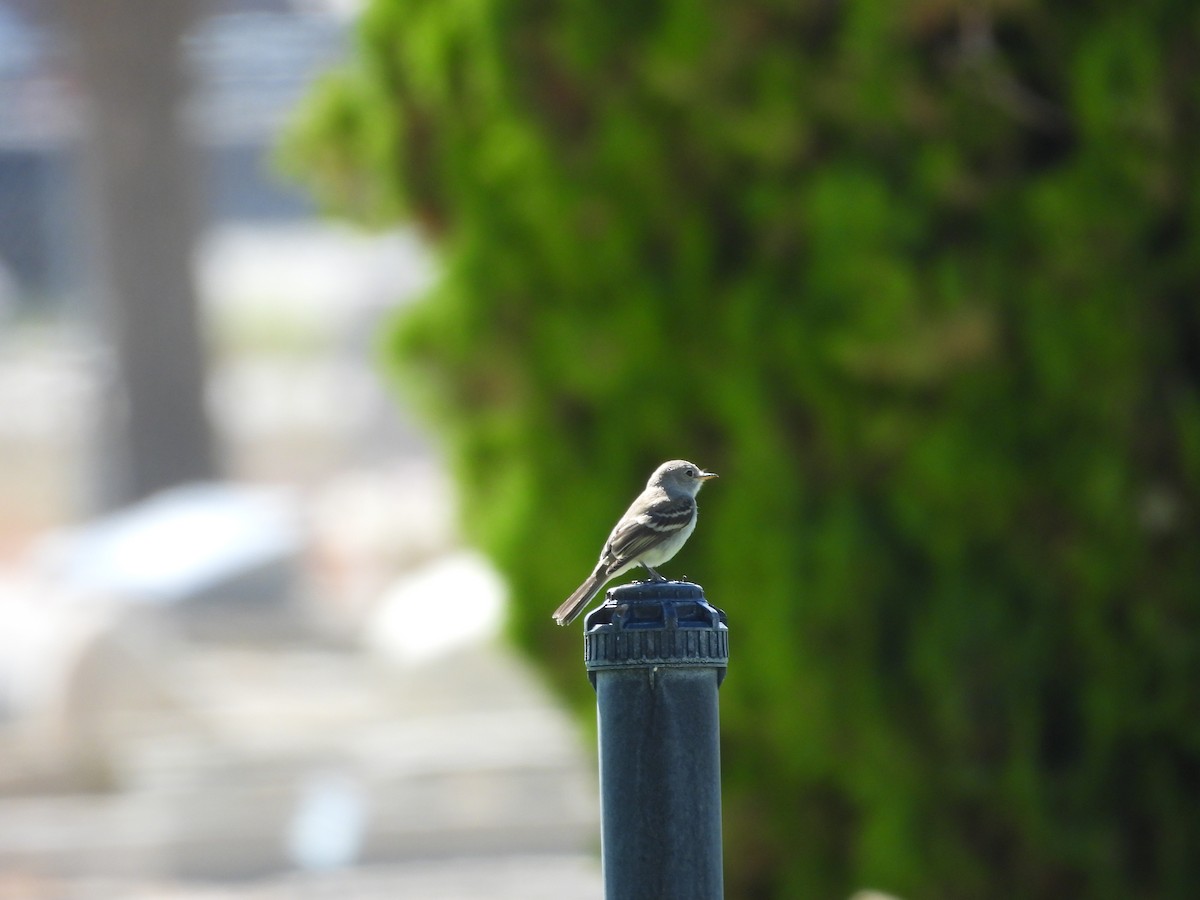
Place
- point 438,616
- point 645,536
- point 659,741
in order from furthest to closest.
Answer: point 438,616, point 645,536, point 659,741

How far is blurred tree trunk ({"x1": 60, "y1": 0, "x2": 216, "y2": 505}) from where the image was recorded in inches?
772

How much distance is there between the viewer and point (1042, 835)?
20.1 ft

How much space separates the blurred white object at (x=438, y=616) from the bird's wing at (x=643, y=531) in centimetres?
1008

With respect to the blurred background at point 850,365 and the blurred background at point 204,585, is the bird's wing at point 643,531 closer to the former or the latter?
the blurred background at point 850,365

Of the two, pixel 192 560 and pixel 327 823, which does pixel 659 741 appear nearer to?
pixel 327 823

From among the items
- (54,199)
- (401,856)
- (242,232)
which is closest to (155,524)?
(401,856)

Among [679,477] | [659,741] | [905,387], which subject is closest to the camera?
[659,741]

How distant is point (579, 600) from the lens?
4.11m

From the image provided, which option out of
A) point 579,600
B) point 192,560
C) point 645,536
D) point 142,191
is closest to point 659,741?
point 579,600

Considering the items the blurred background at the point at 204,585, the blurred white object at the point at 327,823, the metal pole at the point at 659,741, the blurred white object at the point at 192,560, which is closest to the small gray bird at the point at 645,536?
the metal pole at the point at 659,741

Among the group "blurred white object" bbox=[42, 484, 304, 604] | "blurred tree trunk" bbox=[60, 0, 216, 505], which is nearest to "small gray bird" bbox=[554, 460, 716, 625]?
"blurred tree trunk" bbox=[60, 0, 216, 505]

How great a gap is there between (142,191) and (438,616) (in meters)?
5.97

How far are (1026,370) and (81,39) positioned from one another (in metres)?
15.8

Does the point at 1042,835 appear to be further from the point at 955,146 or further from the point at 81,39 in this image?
the point at 81,39
